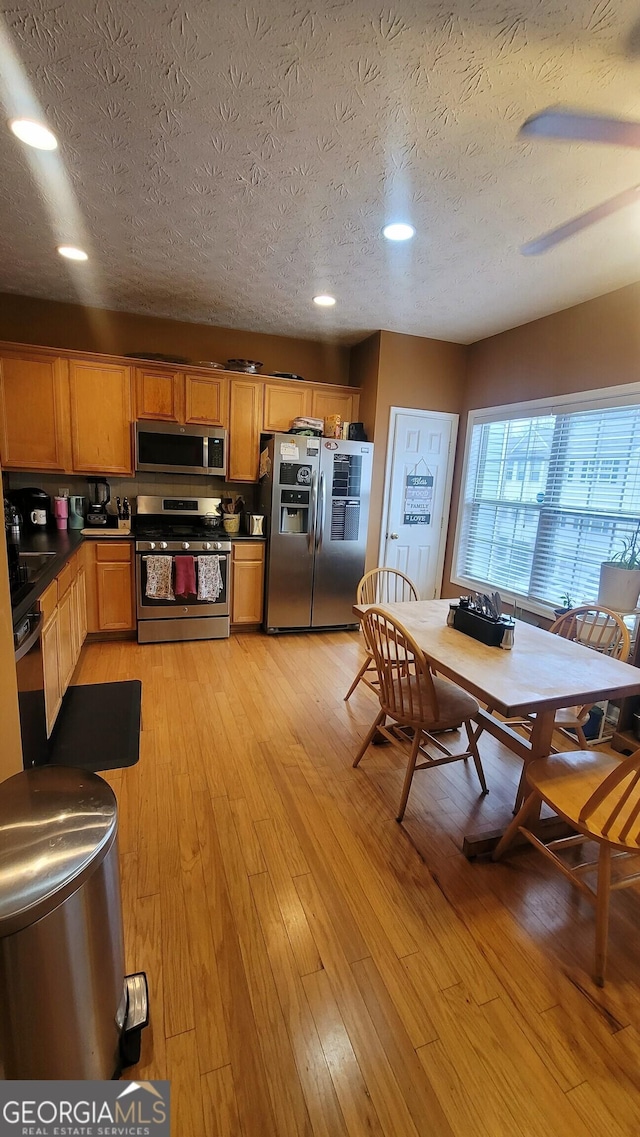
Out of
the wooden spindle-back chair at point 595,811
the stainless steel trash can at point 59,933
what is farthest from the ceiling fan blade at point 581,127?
the stainless steel trash can at point 59,933

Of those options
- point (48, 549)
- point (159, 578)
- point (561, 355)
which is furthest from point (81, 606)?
point (561, 355)

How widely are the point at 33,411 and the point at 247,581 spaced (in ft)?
7.03

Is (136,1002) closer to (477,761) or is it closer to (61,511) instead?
(477,761)

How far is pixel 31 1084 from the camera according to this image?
0.92 m

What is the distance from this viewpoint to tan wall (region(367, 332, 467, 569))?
416 cm

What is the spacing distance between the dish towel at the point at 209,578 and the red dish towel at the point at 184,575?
65mm

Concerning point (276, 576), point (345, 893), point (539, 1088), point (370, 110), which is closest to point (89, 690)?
point (276, 576)

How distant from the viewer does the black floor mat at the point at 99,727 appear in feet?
7.80

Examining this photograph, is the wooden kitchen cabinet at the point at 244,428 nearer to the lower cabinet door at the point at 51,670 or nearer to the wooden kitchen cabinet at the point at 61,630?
the wooden kitchen cabinet at the point at 61,630

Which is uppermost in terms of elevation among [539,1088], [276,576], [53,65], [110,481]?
[53,65]

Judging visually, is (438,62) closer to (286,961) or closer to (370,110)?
(370,110)

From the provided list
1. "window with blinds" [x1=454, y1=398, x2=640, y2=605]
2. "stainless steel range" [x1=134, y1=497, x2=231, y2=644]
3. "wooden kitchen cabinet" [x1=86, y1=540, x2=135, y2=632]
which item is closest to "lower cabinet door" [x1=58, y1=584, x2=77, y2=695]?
"wooden kitchen cabinet" [x1=86, y1=540, x2=135, y2=632]

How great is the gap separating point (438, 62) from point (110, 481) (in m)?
3.58

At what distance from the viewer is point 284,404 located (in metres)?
4.28
